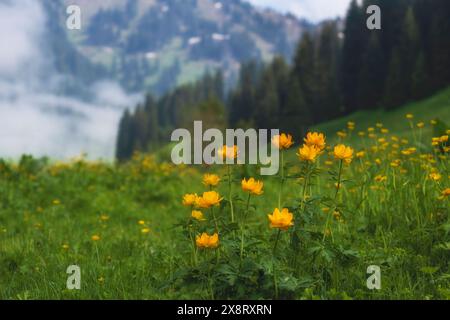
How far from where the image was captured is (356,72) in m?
66.2

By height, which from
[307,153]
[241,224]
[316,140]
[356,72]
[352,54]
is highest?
[352,54]

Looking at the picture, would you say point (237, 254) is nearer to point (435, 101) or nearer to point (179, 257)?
point (179, 257)

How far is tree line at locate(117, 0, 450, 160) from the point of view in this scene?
56.6 metres

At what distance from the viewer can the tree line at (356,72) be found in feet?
186

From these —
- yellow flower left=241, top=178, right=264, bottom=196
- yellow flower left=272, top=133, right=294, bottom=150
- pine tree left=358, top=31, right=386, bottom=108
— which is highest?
pine tree left=358, top=31, right=386, bottom=108

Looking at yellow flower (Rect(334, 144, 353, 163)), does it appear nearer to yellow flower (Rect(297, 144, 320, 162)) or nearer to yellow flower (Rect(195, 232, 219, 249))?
yellow flower (Rect(297, 144, 320, 162))

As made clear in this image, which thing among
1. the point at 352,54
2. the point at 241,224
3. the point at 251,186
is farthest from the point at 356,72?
the point at 251,186

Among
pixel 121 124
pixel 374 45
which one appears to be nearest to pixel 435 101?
pixel 374 45

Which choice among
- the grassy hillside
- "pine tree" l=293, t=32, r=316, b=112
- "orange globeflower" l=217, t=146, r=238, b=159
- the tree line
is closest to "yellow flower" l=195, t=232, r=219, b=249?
"orange globeflower" l=217, t=146, r=238, b=159

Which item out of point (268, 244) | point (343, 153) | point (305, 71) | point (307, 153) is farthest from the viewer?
point (305, 71)

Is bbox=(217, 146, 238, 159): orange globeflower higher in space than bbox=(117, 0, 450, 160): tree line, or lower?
lower

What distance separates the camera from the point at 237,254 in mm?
3496

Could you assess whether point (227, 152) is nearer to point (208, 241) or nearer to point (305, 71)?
point (208, 241)

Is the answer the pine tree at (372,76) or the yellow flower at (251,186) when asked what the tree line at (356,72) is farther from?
the yellow flower at (251,186)
